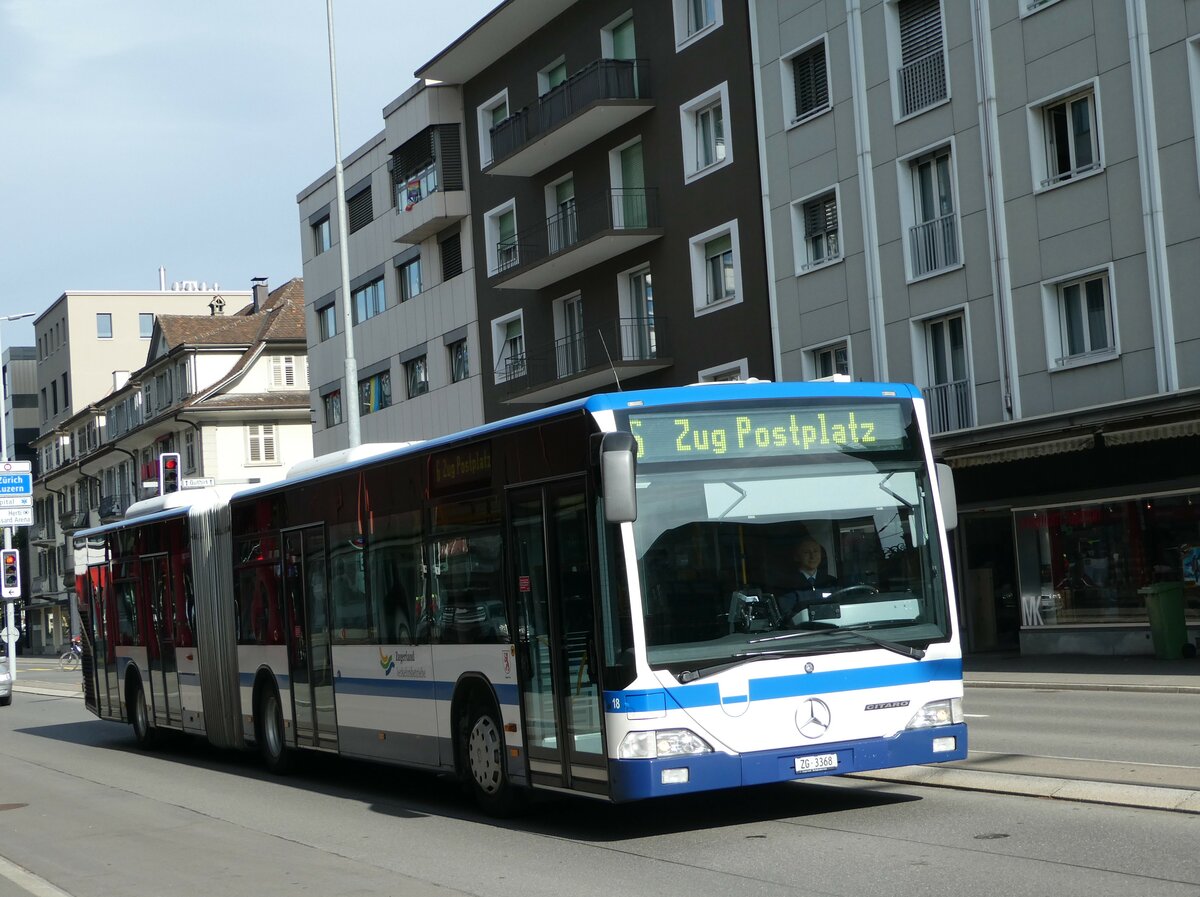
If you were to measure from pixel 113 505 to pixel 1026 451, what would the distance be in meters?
69.7

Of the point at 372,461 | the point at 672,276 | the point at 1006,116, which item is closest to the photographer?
the point at 372,461

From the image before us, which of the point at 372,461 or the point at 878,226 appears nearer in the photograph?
the point at 372,461

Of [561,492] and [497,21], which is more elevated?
[497,21]

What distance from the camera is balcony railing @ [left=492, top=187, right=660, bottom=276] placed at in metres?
37.0

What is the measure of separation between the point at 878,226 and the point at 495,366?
15898mm

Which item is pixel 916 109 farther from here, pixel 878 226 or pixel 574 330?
pixel 574 330

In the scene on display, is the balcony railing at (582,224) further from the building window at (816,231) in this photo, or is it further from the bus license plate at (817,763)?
the bus license plate at (817,763)

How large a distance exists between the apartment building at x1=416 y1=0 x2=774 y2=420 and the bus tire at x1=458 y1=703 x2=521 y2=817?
19478 mm

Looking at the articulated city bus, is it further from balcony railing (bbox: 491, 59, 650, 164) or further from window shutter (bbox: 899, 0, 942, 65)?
balcony railing (bbox: 491, 59, 650, 164)

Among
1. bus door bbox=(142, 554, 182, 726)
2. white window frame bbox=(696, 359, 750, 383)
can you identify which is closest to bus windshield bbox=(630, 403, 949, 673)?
bus door bbox=(142, 554, 182, 726)

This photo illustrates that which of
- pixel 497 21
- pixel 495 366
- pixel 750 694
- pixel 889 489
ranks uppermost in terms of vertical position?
pixel 497 21

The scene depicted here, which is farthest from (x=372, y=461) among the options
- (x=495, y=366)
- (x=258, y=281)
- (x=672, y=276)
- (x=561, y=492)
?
(x=258, y=281)

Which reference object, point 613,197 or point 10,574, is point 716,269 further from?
point 10,574

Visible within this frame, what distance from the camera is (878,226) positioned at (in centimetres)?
3041
